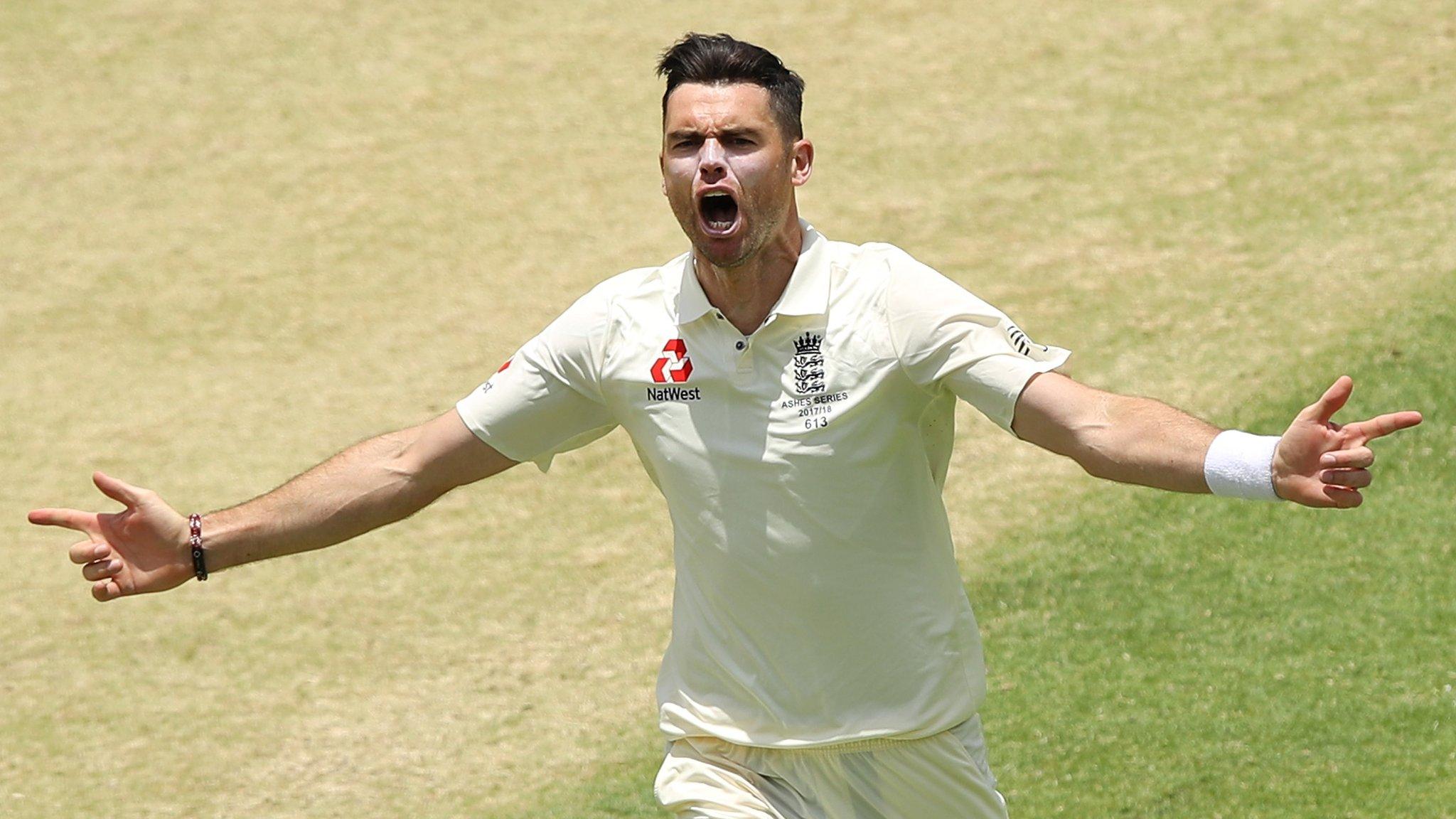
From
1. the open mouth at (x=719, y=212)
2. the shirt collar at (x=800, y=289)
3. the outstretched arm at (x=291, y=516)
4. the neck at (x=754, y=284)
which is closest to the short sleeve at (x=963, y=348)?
the shirt collar at (x=800, y=289)

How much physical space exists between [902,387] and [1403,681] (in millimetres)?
4096

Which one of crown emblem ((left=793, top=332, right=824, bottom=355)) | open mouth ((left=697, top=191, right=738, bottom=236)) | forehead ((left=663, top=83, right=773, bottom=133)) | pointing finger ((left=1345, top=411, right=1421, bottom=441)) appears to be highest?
forehead ((left=663, top=83, right=773, bottom=133))

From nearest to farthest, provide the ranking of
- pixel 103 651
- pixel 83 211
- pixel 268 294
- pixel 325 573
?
pixel 103 651 < pixel 325 573 < pixel 268 294 < pixel 83 211

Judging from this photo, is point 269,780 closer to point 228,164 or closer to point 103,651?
point 103,651

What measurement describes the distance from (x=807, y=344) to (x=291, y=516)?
144 cm

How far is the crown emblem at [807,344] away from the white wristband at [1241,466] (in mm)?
1002

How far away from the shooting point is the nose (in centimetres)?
471

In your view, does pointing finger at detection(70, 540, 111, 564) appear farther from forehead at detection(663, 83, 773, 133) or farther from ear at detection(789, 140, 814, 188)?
ear at detection(789, 140, 814, 188)

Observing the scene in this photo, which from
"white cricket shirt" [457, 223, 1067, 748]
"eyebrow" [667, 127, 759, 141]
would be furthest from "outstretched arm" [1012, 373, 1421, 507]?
"eyebrow" [667, 127, 759, 141]

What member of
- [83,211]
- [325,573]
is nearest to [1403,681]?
[325,573]

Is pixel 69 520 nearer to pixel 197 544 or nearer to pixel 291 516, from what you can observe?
pixel 197 544

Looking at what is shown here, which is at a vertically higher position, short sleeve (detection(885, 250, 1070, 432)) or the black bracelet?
short sleeve (detection(885, 250, 1070, 432))

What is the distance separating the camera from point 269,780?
824 cm

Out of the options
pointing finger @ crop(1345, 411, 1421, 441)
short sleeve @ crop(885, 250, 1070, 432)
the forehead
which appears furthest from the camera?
the forehead
